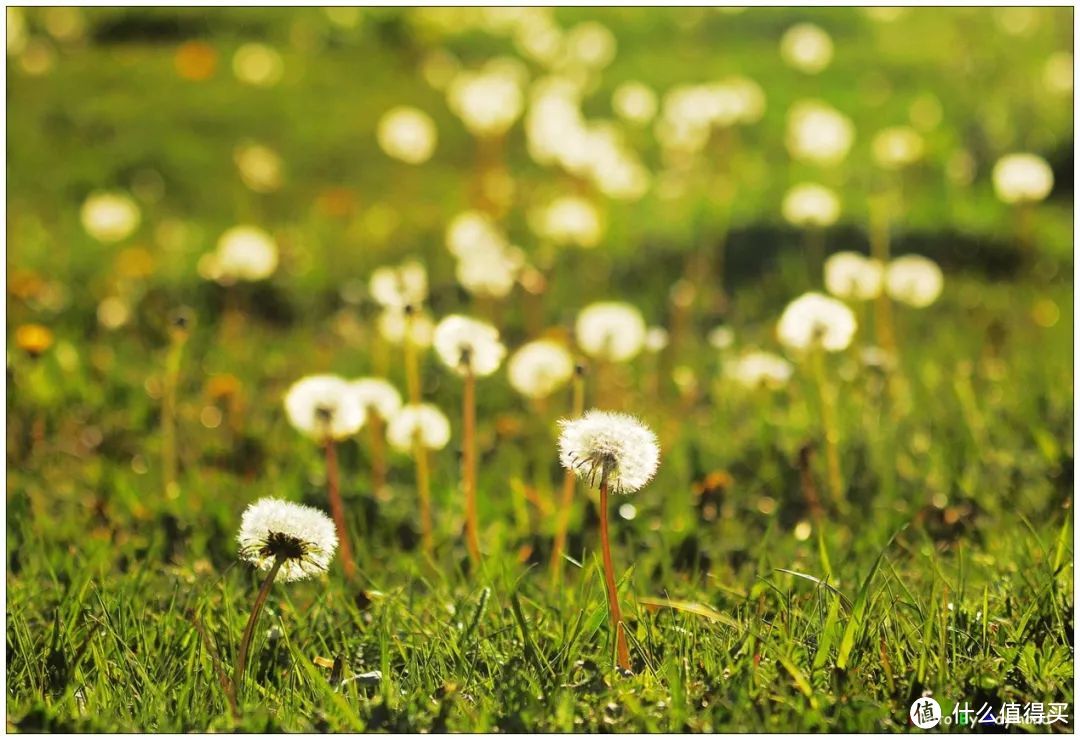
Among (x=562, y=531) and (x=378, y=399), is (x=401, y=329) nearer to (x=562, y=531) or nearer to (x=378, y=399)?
(x=378, y=399)

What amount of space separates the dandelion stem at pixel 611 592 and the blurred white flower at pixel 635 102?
313 cm

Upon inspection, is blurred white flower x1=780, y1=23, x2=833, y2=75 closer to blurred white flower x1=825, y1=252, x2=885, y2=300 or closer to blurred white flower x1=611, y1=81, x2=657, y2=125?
blurred white flower x1=611, y1=81, x2=657, y2=125

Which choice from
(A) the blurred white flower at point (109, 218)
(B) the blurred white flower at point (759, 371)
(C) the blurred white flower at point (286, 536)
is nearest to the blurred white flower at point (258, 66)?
(A) the blurred white flower at point (109, 218)

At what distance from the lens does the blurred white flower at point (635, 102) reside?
4.94 m

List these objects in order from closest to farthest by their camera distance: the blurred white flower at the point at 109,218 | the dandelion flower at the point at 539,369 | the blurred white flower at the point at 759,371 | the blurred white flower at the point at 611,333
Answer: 1. the dandelion flower at the point at 539,369
2. the blurred white flower at the point at 611,333
3. the blurred white flower at the point at 759,371
4. the blurred white flower at the point at 109,218

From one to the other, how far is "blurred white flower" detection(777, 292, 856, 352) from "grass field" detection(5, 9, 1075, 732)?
25 cm

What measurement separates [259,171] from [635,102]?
163 cm

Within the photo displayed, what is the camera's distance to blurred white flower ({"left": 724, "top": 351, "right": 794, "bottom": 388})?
3.39m

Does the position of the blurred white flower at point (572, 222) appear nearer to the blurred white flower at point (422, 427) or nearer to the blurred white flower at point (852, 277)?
the blurred white flower at point (852, 277)

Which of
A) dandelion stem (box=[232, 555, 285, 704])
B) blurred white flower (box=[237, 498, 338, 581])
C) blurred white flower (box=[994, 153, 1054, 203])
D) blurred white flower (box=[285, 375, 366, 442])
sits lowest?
dandelion stem (box=[232, 555, 285, 704])

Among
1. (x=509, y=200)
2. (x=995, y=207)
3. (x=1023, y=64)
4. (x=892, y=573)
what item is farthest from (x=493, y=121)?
(x=1023, y=64)

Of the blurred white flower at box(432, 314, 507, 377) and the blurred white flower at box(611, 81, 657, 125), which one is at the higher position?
the blurred white flower at box(611, 81, 657, 125)

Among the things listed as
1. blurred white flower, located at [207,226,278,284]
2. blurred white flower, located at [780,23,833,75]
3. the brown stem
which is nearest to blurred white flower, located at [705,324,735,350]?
blurred white flower, located at [207,226,278,284]

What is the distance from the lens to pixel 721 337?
396 cm
